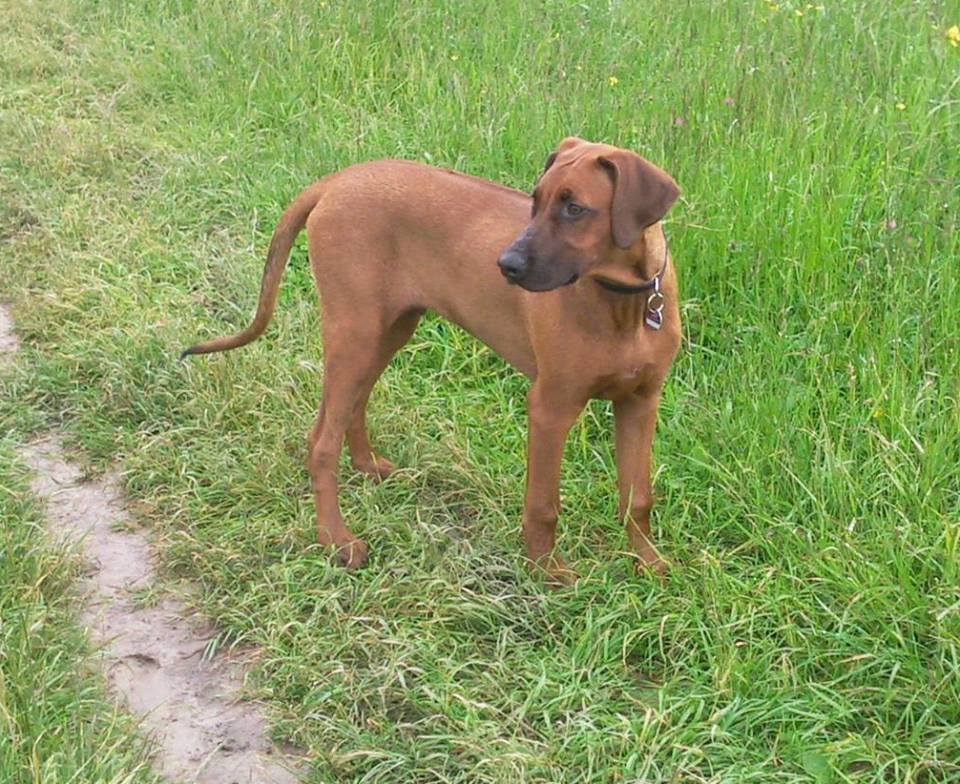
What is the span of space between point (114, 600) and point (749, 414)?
1.91m

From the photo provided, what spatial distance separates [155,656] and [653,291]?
5.33 feet

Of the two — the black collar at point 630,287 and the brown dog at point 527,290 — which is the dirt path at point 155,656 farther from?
the black collar at point 630,287

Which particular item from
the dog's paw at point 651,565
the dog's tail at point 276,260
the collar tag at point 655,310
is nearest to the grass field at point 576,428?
the dog's paw at point 651,565

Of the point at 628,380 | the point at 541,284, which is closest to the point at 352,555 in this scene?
the point at 628,380

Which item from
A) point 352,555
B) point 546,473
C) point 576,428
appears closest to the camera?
point 546,473

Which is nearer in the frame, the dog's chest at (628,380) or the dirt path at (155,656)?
the dirt path at (155,656)

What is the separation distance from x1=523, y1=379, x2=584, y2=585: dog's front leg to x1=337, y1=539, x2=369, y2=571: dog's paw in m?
0.48

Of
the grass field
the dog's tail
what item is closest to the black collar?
the grass field

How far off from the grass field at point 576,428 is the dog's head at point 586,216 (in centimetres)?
90

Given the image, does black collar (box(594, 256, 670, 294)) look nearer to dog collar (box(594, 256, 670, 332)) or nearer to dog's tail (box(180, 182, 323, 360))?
dog collar (box(594, 256, 670, 332))

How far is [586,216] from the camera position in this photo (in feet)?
9.74

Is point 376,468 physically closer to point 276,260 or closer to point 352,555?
point 352,555

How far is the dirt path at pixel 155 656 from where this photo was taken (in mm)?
2910

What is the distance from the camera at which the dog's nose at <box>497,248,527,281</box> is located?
2.93 metres
